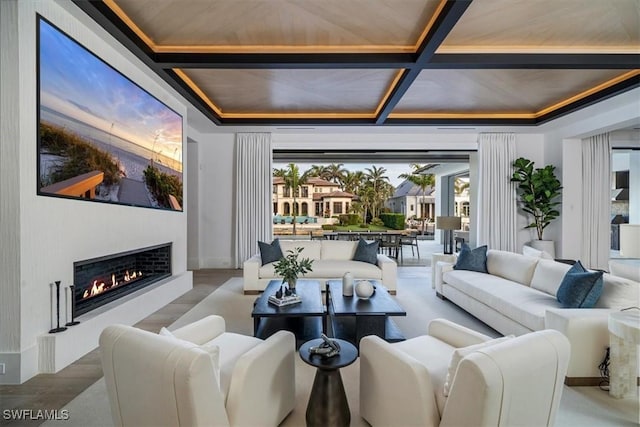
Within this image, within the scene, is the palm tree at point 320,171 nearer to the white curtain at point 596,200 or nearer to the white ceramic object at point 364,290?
the white curtain at point 596,200

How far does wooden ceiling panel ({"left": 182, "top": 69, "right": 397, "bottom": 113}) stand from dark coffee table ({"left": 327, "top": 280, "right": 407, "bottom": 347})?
2.87 metres

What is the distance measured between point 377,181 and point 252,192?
1717 cm

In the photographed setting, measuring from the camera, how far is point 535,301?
3.14 m

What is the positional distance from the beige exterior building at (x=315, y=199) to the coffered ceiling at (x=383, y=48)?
1959 centimetres

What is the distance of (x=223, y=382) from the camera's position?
171cm

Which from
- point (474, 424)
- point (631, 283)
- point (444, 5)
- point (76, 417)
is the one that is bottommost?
point (76, 417)

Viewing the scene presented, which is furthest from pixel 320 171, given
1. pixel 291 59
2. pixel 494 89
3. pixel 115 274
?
pixel 115 274

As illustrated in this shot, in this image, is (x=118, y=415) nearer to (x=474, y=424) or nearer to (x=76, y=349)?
(x=474, y=424)

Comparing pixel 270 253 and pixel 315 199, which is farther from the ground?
pixel 315 199

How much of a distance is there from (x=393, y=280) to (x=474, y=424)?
12.4ft

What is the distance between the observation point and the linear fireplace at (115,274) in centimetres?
316

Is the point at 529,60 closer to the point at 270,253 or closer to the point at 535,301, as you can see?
the point at 535,301

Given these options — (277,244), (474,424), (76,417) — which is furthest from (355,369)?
(277,244)

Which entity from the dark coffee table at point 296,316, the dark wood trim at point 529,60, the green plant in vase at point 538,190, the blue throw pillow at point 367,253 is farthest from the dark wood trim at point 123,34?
the green plant in vase at point 538,190
